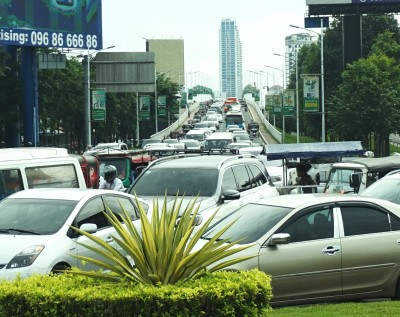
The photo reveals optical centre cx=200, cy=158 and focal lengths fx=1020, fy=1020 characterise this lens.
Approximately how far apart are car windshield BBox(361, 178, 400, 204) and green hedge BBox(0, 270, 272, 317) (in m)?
Answer: 8.59

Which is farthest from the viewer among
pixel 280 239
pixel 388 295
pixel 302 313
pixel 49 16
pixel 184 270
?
pixel 49 16

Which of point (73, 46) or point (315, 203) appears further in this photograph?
point (73, 46)

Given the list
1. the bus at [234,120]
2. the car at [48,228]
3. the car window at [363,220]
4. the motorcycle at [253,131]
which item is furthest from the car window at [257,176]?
the bus at [234,120]

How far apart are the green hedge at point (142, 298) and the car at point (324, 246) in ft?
10.5

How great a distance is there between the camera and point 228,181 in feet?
59.3

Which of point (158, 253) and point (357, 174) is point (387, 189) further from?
point (158, 253)

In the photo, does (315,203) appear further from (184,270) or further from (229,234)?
(184,270)

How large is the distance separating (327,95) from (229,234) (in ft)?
254

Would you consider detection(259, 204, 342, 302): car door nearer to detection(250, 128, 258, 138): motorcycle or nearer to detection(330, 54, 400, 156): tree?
detection(330, 54, 400, 156): tree

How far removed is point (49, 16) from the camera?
170 ft

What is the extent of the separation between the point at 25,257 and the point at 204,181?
6652 mm

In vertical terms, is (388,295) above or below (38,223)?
below

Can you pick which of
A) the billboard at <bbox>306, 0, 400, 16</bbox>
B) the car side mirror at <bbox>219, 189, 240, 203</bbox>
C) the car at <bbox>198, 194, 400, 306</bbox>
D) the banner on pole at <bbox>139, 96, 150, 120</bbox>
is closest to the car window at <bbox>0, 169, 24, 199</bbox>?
the car side mirror at <bbox>219, 189, 240, 203</bbox>

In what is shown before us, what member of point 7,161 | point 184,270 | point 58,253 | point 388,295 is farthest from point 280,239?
point 7,161
